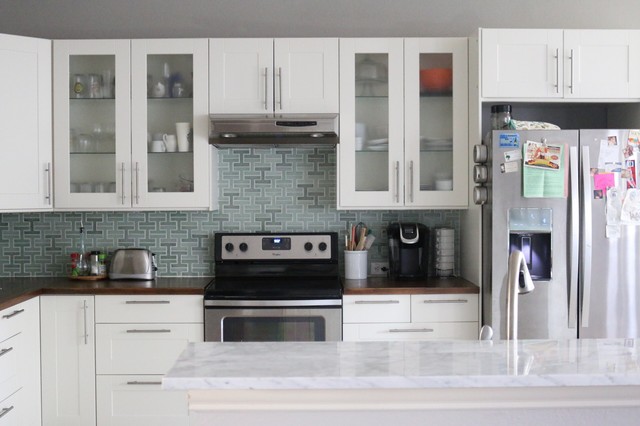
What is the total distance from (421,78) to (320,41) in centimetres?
60

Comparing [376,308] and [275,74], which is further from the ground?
[275,74]

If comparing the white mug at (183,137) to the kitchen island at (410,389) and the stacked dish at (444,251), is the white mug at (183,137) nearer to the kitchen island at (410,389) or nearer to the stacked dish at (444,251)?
the stacked dish at (444,251)

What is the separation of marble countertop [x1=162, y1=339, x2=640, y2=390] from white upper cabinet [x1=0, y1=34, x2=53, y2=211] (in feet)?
8.04

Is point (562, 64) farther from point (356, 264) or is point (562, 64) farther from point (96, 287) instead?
point (96, 287)

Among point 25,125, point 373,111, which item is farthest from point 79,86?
point 373,111

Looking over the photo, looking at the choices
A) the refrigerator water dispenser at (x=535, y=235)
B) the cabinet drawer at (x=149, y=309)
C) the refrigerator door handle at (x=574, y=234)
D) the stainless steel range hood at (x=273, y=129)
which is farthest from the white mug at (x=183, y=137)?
the refrigerator door handle at (x=574, y=234)

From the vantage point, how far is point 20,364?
3.16 metres

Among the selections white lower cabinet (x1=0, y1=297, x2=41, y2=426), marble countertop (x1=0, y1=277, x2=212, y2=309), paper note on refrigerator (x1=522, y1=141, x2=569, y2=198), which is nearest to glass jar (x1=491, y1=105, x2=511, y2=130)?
paper note on refrigerator (x1=522, y1=141, x2=569, y2=198)

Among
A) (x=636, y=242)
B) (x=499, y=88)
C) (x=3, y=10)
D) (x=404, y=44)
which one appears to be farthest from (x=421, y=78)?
(x=3, y=10)

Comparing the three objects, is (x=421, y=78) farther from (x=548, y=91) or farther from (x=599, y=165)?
(x=599, y=165)

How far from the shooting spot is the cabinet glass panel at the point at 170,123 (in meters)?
3.59

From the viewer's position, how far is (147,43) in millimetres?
3576

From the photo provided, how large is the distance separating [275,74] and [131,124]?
858mm

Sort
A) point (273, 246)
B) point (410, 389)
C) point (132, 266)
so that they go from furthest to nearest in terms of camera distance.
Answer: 1. point (273, 246)
2. point (132, 266)
3. point (410, 389)
